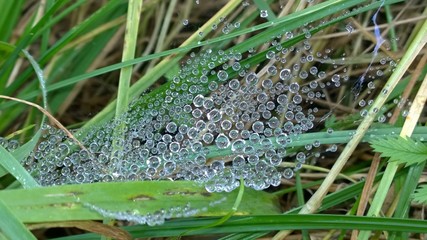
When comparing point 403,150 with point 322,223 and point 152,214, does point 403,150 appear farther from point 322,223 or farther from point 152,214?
point 152,214

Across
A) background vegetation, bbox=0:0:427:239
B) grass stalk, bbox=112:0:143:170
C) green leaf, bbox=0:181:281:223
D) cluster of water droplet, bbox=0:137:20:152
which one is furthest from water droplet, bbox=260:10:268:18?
cluster of water droplet, bbox=0:137:20:152

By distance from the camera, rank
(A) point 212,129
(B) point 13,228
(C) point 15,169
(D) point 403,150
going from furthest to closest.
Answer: (A) point 212,129, (D) point 403,150, (C) point 15,169, (B) point 13,228

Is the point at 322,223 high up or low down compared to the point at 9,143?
down

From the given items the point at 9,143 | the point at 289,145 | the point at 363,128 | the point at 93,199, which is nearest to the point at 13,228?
the point at 93,199

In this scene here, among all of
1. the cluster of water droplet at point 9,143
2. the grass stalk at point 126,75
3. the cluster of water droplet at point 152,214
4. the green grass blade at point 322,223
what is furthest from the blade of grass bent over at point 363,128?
the cluster of water droplet at point 9,143

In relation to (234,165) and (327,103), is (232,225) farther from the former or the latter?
(327,103)
